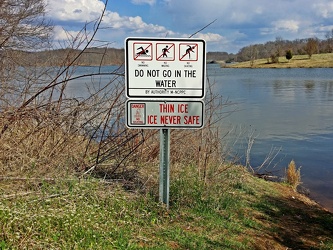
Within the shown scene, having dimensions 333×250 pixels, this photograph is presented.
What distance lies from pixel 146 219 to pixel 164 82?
1.75m

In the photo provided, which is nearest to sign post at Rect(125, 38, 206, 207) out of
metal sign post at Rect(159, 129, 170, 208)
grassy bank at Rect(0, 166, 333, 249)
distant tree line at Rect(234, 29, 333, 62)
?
metal sign post at Rect(159, 129, 170, 208)

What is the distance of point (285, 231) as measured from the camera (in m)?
5.14

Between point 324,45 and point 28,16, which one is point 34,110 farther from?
point 324,45

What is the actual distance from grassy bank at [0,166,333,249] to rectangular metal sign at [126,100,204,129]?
104cm

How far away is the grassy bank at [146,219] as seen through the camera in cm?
355

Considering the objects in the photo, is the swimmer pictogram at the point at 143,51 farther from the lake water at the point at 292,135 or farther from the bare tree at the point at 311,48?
the bare tree at the point at 311,48

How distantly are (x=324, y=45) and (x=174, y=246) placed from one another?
123 metres

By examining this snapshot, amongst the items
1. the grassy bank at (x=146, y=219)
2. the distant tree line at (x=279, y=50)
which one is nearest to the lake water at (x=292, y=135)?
the grassy bank at (x=146, y=219)

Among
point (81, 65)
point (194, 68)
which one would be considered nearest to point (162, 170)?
point (194, 68)

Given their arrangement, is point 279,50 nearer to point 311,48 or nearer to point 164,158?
point 311,48

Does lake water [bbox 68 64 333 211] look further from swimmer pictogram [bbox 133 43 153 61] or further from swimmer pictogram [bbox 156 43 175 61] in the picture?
swimmer pictogram [bbox 156 43 175 61]

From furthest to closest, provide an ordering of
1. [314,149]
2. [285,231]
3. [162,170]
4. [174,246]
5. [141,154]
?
[314,149], [141,154], [285,231], [162,170], [174,246]

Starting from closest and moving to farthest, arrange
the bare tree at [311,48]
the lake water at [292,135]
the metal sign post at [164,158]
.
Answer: the metal sign post at [164,158]
the lake water at [292,135]
the bare tree at [311,48]

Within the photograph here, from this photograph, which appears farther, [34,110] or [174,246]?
[34,110]
